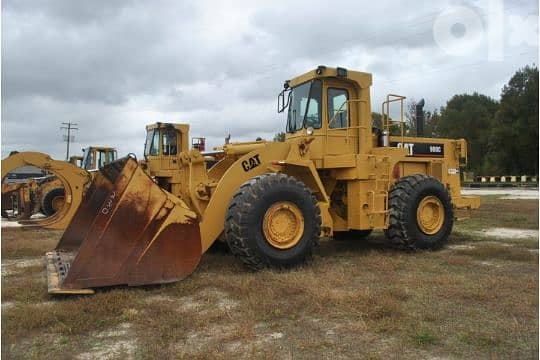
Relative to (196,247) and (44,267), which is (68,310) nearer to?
(196,247)

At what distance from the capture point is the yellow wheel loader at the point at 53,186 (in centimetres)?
1354

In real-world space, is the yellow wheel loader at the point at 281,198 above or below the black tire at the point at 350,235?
above

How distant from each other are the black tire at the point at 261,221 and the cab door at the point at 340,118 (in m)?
1.58

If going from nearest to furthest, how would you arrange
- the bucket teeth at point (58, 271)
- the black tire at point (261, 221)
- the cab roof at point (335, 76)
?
1. the bucket teeth at point (58, 271)
2. the black tire at point (261, 221)
3. the cab roof at point (335, 76)

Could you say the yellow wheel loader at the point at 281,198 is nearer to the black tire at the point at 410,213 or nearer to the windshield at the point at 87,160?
the black tire at the point at 410,213

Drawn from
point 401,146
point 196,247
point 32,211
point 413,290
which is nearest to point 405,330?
point 413,290

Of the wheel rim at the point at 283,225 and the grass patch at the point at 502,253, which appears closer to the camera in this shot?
the wheel rim at the point at 283,225

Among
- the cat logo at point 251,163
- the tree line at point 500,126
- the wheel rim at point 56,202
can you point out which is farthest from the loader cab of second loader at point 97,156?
the tree line at point 500,126

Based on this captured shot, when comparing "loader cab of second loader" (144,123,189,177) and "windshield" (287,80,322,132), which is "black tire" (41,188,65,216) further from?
"windshield" (287,80,322,132)

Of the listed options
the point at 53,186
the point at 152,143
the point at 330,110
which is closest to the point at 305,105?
the point at 330,110

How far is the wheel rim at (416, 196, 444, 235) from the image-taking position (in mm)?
8938

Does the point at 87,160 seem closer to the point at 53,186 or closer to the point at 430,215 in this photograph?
the point at 53,186

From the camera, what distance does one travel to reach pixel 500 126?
182 feet

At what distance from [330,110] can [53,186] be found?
12.9 meters
